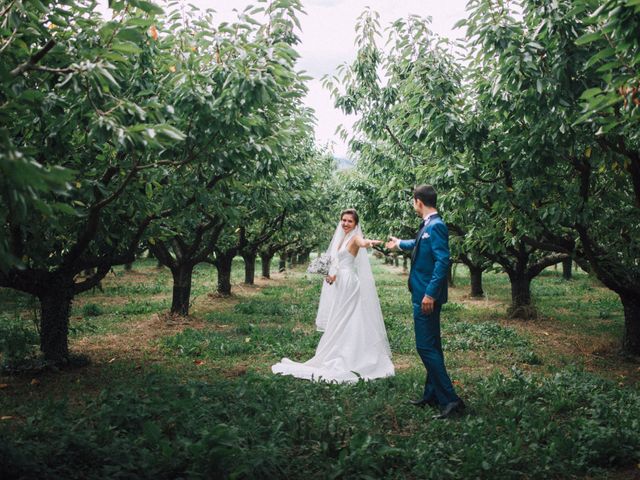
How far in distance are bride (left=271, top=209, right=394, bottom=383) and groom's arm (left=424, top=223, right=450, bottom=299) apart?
6.80 feet

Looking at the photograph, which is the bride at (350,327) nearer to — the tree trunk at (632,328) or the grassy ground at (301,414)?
the grassy ground at (301,414)

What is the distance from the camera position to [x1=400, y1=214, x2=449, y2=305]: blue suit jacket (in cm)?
656

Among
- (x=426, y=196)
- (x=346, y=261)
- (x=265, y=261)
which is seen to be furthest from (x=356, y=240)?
(x=265, y=261)

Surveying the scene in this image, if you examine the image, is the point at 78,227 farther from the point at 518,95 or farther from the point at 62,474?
the point at 518,95

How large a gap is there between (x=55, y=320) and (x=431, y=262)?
649cm

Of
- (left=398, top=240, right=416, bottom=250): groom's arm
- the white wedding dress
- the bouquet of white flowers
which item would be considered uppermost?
(left=398, top=240, right=416, bottom=250): groom's arm

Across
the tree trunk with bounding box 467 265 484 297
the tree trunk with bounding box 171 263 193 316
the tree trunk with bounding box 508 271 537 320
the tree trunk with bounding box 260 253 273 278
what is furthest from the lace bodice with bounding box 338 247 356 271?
the tree trunk with bounding box 260 253 273 278

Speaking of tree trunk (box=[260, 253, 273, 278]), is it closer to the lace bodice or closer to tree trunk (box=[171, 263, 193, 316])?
tree trunk (box=[171, 263, 193, 316])

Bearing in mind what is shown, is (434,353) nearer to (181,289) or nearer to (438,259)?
(438,259)

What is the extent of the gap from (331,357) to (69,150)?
5.46 m

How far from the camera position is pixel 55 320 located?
883cm

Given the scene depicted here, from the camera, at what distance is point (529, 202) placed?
28.9ft

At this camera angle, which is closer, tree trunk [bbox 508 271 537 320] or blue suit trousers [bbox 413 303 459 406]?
blue suit trousers [bbox 413 303 459 406]

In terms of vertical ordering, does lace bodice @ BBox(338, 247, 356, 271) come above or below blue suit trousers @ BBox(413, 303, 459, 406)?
above
